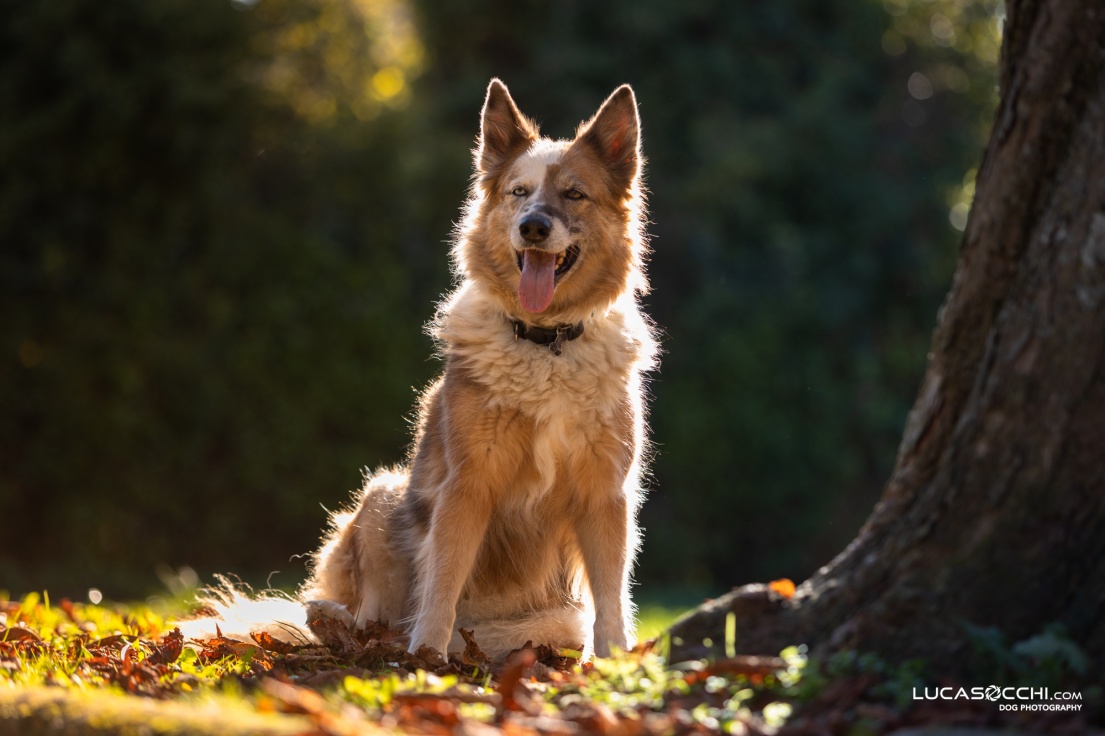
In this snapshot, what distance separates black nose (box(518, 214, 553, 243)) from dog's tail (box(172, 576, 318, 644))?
2.00 meters

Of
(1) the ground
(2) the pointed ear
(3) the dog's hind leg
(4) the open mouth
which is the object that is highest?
(2) the pointed ear

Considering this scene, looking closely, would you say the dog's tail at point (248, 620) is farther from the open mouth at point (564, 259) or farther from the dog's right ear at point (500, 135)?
the dog's right ear at point (500, 135)

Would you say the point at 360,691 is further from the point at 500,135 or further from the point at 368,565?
the point at 500,135

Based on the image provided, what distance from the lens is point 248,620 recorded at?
16.7 ft

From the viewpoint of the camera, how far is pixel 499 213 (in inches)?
209

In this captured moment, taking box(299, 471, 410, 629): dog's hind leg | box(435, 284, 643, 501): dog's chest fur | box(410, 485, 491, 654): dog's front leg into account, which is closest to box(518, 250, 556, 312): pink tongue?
box(435, 284, 643, 501): dog's chest fur

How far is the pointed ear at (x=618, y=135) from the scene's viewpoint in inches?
211

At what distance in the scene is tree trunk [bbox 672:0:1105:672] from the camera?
10.2 ft

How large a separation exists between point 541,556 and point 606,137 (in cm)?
204

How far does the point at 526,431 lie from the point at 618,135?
1652 mm

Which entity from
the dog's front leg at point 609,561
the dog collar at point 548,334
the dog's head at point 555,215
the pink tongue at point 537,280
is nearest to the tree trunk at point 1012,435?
the dog's front leg at point 609,561

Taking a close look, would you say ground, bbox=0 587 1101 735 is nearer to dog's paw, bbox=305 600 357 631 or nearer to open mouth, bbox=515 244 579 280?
dog's paw, bbox=305 600 357 631

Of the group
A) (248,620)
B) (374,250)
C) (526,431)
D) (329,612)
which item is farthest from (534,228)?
(374,250)

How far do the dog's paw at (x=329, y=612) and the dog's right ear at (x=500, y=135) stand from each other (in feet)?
7.16
